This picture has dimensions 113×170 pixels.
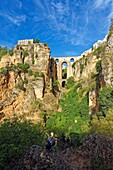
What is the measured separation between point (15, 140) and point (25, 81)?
36805mm

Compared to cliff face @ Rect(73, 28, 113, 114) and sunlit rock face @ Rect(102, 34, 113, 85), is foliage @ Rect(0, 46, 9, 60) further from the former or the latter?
sunlit rock face @ Rect(102, 34, 113, 85)

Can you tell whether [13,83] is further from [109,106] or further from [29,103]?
[109,106]

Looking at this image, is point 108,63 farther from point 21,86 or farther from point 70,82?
point 70,82

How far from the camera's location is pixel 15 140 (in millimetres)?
12836

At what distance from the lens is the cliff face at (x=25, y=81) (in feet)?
147

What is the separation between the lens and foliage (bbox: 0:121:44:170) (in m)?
11.6

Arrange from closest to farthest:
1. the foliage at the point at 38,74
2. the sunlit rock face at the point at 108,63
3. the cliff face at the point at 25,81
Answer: the sunlit rock face at the point at 108,63
the cliff face at the point at 25,81
the foliage at the point at 38,74

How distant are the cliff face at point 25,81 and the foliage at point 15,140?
1096 inches

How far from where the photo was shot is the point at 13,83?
47438 mm

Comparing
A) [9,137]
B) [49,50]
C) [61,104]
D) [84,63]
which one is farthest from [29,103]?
[9,137]

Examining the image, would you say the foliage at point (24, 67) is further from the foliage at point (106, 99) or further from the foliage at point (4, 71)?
the foliage at point (106, 99)

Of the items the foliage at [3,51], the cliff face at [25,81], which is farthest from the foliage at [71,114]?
the foliage at [3,51]

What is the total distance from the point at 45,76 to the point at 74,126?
15.9 metres

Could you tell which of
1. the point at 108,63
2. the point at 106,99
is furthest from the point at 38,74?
the point at 106,99
